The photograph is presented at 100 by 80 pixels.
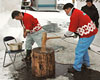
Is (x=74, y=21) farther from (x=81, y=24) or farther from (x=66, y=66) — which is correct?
(x=66, y=66)

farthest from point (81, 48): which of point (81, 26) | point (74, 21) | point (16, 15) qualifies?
point (16, 15)

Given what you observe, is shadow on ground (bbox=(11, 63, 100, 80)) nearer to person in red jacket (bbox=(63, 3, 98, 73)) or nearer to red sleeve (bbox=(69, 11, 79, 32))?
person in red jacket (bbox=(63, 3, 98, 73))

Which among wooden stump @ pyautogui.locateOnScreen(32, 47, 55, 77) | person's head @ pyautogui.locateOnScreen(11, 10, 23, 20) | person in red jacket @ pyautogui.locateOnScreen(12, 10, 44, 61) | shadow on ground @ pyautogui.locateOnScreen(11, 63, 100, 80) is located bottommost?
shadow on ground @ pyautogui.locateOnScreen(11, 63, 100, 80)

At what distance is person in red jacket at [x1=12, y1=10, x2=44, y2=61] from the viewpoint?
4766 millimetres

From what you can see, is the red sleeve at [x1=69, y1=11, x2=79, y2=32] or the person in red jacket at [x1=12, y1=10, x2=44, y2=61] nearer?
the red sleeve at [x1=69, y1=11, x2=79, y2=32]

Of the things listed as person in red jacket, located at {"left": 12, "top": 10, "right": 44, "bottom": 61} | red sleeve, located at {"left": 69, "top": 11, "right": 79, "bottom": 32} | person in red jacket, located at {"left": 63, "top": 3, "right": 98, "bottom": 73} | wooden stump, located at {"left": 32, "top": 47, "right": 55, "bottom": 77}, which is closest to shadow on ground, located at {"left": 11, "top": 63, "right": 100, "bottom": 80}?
wooden stump, located at {"left": 32, "top": 47, "right": 55, "bottom": 77}

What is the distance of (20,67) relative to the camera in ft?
17.4

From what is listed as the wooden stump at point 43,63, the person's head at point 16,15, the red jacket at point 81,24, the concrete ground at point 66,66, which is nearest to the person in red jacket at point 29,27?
the person's head at point 16,15

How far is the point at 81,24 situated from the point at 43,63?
132 centimetres

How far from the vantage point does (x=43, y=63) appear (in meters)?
4.46

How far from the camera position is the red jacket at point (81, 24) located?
4.35 metres

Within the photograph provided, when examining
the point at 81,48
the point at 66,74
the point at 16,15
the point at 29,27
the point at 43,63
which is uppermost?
the point at 16,15

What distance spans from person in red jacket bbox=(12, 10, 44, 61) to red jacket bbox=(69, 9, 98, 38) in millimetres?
1131

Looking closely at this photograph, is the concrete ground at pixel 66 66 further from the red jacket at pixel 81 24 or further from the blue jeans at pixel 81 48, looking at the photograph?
the red jacket at pixel 81 24
